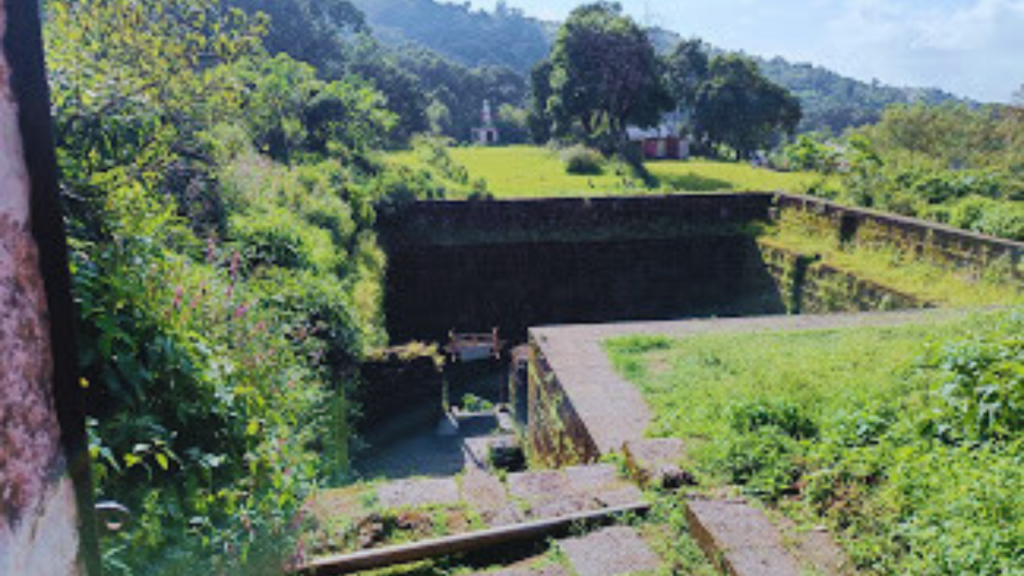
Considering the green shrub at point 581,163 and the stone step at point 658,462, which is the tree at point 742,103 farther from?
the stone step at point 658,462

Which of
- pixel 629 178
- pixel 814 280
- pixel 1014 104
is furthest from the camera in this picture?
pixel 629 178

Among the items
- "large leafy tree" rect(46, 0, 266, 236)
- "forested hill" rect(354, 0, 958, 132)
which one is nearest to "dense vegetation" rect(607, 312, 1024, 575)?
"large leafy tree" rect(46, 0, 266, 236)

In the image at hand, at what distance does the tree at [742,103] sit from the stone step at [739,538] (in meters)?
35.2

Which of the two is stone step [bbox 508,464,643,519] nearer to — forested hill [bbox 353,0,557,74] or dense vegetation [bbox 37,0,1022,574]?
dense vegetation [bbox 37,0,1022,574]

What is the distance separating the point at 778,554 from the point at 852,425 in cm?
107

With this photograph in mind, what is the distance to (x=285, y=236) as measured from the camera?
6.89 meters

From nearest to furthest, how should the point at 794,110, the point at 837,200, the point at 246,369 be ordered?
the point at 246,369
the point at 837,200
the point at 794,110

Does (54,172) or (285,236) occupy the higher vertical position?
(54,172)

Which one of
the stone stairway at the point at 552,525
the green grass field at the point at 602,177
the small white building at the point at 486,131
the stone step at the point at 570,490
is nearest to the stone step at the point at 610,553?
the stone stairway at the point at 552,525

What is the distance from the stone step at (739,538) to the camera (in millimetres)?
2820

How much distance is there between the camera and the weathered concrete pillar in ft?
3.75

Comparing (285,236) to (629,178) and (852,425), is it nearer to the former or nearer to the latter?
(852,425)

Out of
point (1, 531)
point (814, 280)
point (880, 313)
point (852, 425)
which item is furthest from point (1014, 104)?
point (1, 531)

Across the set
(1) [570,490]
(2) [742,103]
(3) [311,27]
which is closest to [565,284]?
(1) [570,490]
